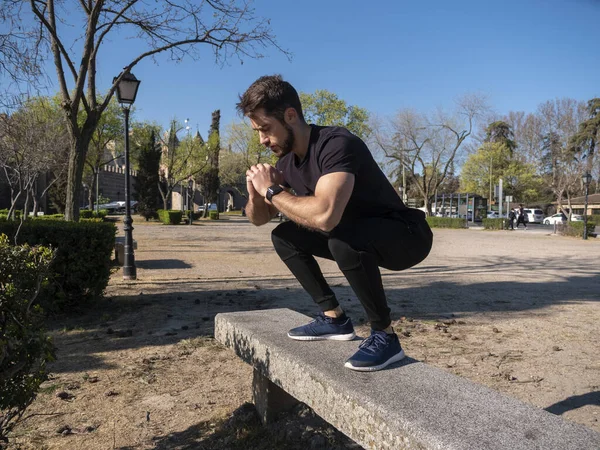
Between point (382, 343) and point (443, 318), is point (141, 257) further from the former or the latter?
point (382, 343)

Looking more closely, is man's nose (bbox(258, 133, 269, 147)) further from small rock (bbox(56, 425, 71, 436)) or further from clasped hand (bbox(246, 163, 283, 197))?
small rock (bbox(56, 425, 71, 436))

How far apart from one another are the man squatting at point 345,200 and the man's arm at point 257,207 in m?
0.05

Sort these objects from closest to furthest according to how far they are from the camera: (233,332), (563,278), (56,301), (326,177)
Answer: (326,177), (233,332), (56,301), (563,278)

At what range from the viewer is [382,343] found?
7.21 feet

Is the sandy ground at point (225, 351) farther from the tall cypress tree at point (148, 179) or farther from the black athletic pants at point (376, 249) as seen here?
the tall cypress tree at point (148, 179)

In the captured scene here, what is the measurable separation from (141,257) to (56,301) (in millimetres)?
7121

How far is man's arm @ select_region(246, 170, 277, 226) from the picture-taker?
262 centimetres

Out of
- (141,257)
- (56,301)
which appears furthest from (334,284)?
(141,257)

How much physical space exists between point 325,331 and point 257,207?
30.4 inches

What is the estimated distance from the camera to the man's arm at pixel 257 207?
2619 millimetres

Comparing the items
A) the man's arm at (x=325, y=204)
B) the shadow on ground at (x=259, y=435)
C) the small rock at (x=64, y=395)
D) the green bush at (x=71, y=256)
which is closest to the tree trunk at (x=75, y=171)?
the green bush at (x=71, y=256)

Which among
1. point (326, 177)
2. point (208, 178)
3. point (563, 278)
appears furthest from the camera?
point (208, 178)

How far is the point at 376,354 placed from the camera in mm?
2123

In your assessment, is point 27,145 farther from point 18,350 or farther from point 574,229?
point 574,229
